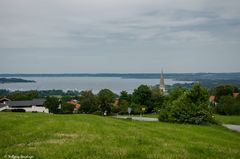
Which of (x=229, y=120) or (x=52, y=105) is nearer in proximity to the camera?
(x=229, y=120)

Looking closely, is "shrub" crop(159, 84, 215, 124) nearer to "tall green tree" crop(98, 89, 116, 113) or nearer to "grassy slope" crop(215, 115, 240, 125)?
"grassy slope" crop(215, 115, 240, 125)

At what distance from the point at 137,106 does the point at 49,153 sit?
4217 inches

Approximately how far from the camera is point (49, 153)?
14219 millimetres

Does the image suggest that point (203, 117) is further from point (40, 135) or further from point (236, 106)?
point (236, 106)

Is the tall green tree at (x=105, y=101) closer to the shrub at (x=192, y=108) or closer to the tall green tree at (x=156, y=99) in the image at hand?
the tall green tree at (x=156, y=99)

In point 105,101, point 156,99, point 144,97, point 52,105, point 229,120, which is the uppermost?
point 144,97

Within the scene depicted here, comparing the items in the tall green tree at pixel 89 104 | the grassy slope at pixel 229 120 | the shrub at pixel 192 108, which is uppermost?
the shrub at pixel 192 108

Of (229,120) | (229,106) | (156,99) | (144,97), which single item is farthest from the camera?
(144,97)

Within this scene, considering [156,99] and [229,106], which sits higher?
[156,99]


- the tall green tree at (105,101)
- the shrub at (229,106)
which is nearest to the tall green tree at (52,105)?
the tall green tree at (105,101)

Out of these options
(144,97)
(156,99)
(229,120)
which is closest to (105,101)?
(144,97)

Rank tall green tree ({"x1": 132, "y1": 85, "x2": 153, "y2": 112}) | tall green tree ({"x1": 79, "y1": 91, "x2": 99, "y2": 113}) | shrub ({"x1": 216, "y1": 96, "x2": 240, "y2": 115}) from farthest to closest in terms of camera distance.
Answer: tall green tree ({"x1": 132, "y1": 85, "x2": 153, "y2": 112}), tall green tree ({"x1": 79, "y1": 91, "x2": 99, "y2": 113}), shrub ({"x1": 216, "y1": 96, "x2": 240, "y2": 115})

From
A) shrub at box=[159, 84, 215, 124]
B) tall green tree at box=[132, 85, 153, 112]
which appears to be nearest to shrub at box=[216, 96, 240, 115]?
tall green tree at box=[132, 85, 153, 112]

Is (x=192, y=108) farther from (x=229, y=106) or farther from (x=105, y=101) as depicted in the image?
(x=105, y=101)
